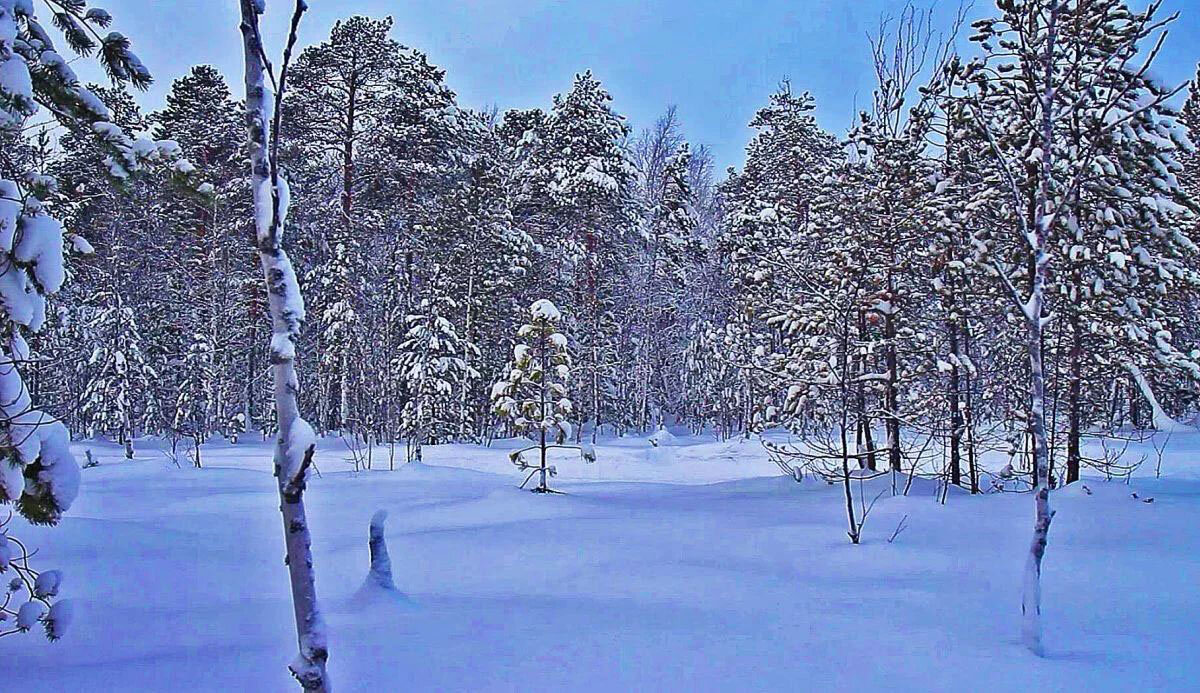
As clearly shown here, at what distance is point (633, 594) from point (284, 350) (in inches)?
166

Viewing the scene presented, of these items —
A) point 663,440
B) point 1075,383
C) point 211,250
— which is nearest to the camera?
point 1075,383

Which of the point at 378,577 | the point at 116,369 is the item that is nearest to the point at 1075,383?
the point at 378,577

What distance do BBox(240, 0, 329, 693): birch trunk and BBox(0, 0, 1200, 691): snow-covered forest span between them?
2 cm

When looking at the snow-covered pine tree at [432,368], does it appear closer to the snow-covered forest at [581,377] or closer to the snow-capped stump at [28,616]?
the snow-covered forest at [581,377]

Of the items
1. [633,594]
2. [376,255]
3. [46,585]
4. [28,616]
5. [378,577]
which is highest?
[376,255]

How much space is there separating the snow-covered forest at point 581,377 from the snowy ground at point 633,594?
0.05 m

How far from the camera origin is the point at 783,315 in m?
15.7

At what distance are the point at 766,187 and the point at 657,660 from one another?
92.9 ft

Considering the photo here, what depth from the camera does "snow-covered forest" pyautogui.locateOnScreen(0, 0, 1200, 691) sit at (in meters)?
4.59

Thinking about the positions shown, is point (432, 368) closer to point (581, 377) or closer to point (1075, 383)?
point (581, 377)

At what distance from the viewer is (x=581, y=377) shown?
94.9 feet

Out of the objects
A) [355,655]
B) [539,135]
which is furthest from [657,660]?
[539,135]

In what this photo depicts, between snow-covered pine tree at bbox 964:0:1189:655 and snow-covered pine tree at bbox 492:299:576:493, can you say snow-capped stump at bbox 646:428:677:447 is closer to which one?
snow-covered pine tree at bbox 492:299:576:493

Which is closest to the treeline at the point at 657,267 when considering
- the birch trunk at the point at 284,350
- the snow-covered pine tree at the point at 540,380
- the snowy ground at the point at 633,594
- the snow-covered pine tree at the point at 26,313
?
the snowy ground at the point at 633,594
